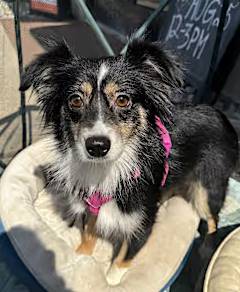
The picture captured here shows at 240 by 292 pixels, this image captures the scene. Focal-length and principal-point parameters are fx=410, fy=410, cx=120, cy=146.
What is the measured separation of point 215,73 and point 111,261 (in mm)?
1700

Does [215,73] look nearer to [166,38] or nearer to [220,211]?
[166,38]

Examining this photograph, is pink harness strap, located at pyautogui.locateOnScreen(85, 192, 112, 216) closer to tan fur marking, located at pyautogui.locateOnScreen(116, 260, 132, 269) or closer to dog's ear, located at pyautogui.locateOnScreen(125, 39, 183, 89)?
tan fur marking, located at pyautogui.locateOnScreen(116, 260, 132, 269)

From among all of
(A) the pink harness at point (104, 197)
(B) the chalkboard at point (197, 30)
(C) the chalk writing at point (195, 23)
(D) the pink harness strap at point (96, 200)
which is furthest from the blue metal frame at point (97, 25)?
(D) the pink harness strap at point (96, 200)

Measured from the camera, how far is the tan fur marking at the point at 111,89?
76.6 inches

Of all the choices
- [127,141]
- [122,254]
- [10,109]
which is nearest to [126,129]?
[127,141]

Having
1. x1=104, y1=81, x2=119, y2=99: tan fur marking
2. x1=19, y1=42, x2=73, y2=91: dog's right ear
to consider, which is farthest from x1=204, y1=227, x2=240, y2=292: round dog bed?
x1=19, y1=42, x2=73, y2=91: dog's right ear

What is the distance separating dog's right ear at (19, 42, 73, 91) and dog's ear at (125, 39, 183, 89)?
1.10 ft

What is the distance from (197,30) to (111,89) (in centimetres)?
176

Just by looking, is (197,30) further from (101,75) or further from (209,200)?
(101,75)

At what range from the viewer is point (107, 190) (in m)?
2.27

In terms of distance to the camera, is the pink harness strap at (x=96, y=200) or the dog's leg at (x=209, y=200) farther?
the dog's leg at (x=209, y=200)

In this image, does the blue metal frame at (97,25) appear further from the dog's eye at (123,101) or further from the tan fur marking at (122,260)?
the tan fur marking at (122,260)

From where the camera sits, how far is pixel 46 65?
2084mm

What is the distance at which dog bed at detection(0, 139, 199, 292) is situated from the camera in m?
2.26
